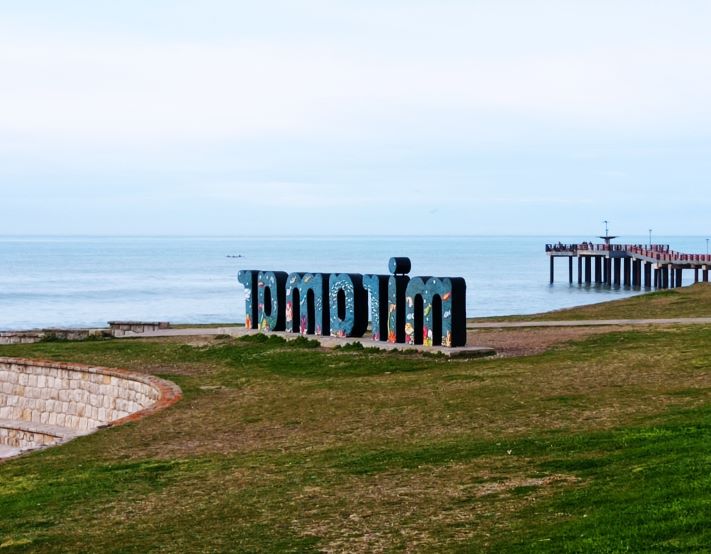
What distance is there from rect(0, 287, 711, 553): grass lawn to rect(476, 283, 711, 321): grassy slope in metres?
12.6

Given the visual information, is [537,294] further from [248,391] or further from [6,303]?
[248,391]

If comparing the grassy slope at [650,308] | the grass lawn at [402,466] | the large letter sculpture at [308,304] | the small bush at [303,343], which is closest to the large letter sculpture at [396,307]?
the small bush at [303,343]

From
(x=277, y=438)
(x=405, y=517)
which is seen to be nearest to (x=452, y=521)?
(x=405, y=517)

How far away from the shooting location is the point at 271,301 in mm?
31281

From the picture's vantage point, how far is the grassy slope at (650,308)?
113 feet

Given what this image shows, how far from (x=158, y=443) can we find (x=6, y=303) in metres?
76.5

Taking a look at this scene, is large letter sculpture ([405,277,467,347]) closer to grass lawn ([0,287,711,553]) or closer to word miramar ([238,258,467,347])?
word miramar ([238,258,467,347])

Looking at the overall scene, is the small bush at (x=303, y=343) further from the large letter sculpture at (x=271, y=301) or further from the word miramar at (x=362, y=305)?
the large letter sculpture at (x=271, y=301)

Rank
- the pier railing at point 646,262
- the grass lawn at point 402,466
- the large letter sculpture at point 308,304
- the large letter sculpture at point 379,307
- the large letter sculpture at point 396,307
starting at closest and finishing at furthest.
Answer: the grass lawn at point 402,466 < the large letter sculpture at point 396,307 < the large letter sculpture at point 379,307 < the large letter sculpture at point 308,304 < the pier railing at point 646,262

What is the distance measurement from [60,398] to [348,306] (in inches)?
298

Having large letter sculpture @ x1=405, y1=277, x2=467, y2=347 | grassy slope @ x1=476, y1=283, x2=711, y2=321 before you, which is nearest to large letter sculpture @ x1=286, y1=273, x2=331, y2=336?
large letter sculpture @ x1=405, y1=277, x2=467, y2=347

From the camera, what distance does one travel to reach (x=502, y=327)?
1292 inches

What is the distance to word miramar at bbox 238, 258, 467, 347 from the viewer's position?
25.5 m

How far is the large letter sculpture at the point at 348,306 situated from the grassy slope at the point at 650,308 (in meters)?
9.70
